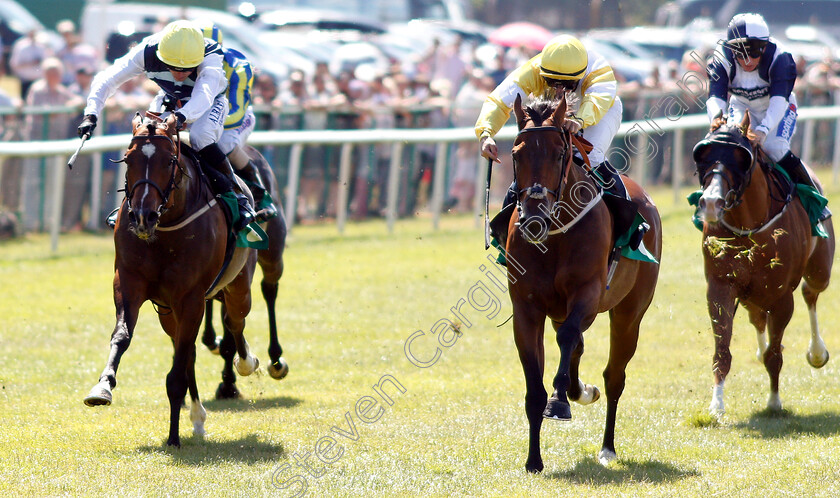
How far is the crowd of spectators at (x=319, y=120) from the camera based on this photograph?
13195 mm

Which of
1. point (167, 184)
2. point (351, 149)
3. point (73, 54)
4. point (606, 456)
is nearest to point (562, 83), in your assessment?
point (606, 456)

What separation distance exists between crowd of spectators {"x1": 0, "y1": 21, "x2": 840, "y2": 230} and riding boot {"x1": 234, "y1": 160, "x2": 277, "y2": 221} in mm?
5125

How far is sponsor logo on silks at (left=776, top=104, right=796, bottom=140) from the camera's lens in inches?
302

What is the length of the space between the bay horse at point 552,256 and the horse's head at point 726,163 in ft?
2.93

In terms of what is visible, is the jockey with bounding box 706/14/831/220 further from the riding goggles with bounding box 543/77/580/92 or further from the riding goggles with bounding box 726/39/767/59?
the riding goggles with bounding box 543/77/580/92

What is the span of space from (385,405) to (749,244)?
102 inches

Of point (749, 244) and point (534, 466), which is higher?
point (749, 244)

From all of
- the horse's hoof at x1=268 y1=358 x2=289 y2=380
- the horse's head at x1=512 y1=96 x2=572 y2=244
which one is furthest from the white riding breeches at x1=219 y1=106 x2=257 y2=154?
the horse's head at x1=512 y1=96 x2=572 y2=244

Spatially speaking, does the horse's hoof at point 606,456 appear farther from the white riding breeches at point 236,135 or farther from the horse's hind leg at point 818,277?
the white riding breeches at point 236,135

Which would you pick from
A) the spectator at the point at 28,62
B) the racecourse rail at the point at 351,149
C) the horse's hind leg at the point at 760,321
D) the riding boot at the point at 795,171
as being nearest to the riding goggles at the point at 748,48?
the riding boot at the point at 795,171

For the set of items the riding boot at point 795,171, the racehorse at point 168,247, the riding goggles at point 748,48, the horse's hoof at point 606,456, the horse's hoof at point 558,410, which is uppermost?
the riding goggles at point 748,48

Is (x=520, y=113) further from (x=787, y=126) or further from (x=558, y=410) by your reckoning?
(x=787, y=126)

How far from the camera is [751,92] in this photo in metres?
7.68

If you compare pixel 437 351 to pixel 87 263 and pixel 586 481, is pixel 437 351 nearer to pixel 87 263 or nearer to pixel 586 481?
pixel 586 481
